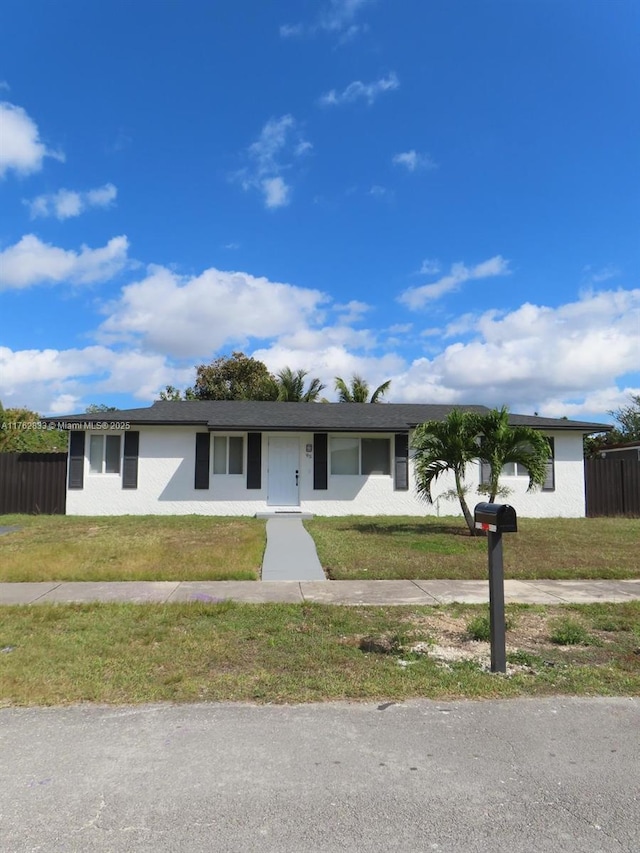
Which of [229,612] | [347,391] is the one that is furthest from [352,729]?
[347,391]

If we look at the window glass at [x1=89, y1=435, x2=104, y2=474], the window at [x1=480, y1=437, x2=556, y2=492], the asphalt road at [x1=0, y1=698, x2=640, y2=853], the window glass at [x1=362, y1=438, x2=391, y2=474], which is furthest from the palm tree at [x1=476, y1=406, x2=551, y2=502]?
the window glass at [x1=89, y1=435, x2=104, y2=474]

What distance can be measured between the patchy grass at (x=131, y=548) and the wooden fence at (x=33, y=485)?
103 centimetres

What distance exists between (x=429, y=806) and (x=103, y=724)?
2128 millimetres

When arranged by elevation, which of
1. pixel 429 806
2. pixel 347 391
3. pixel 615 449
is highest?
pixel 347 391

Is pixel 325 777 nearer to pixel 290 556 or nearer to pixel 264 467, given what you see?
pixel 290 556

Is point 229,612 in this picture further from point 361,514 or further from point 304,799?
point 361,514

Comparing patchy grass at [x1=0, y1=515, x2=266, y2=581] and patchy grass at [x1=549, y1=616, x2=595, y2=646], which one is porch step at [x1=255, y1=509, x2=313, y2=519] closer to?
patchy grass at [x1=0, y1=515, x2=266, y2=581]

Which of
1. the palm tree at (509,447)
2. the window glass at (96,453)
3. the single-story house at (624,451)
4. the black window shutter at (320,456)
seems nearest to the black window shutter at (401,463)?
the black window shutter at (320,456)

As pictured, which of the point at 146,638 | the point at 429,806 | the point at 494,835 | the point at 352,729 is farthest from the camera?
the point at 146,638

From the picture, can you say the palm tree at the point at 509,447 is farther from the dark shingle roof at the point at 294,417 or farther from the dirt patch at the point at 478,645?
the dirt patch at the point at 478,645

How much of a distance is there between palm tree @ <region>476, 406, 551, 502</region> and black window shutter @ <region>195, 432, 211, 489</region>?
27.4 feet

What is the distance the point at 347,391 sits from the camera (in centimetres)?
3181

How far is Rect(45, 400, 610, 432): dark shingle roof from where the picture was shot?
17.4 metres

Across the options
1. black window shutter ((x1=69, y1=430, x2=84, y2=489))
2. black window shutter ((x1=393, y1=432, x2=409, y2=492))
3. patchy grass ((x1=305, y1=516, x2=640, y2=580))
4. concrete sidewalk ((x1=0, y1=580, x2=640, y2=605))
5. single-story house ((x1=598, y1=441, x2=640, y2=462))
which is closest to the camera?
concrete sidewalk ((x1=0, y1=580, x2=640, y2=605))
